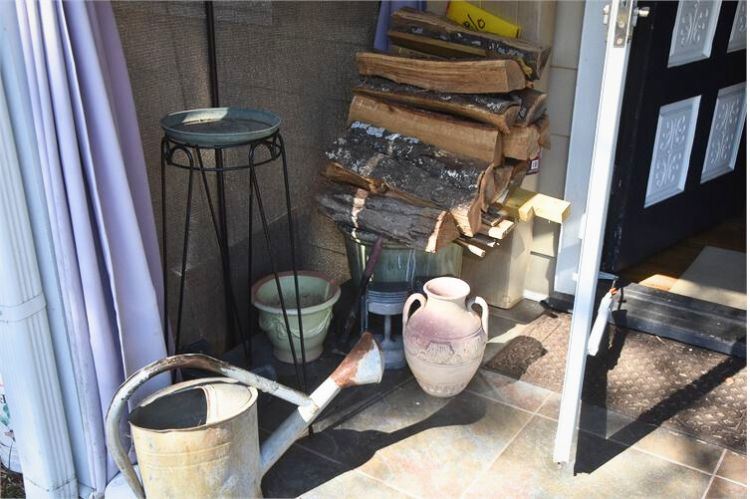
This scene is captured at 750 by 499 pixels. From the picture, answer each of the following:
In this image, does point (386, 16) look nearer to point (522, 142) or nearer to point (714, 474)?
point (522, 142)

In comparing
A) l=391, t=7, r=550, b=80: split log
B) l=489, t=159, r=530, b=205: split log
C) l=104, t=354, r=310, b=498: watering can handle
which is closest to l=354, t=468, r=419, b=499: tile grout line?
l=104, t=354, r=310, b=498: watering can handle

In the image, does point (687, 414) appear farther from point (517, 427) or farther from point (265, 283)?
point (265, 283)

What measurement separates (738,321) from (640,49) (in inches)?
48.7

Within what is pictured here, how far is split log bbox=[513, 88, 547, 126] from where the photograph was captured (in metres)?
2.77

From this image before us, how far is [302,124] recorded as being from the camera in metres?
3.10

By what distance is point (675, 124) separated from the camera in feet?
11.3

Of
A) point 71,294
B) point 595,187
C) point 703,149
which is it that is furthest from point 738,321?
point 71,294

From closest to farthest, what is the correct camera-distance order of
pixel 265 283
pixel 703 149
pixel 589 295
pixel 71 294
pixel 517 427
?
pixel 71 294
pixel 589 295
pixel 517 427
pixel 265 283
pixel 703 149

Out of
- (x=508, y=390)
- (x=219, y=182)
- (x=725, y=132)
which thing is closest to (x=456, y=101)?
(x=219, y=182)

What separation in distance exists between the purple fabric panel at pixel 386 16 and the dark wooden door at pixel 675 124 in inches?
36.4

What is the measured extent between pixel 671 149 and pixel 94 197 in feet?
8.82

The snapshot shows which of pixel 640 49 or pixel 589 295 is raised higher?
pixel 640 49

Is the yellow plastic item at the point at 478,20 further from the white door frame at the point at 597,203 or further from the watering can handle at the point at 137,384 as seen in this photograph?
the watering can handle at the point at 137,384

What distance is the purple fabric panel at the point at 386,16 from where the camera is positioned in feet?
10.2
